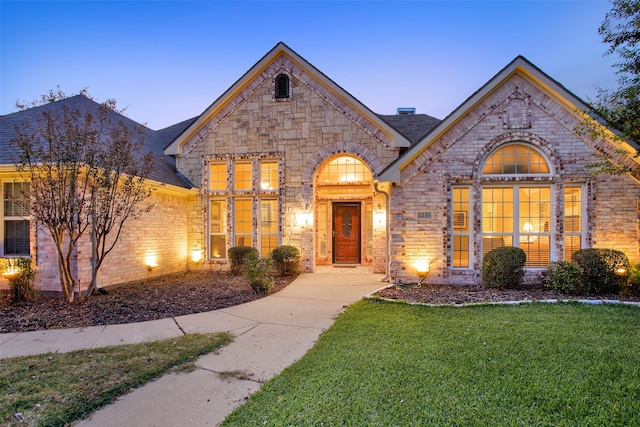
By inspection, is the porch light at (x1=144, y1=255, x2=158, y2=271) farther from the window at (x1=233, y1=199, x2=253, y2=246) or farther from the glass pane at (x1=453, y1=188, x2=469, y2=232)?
the glass pane at (x1=453, y1=188, x2=469, y2=232)

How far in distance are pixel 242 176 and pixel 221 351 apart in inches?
324

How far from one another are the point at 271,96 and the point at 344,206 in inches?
197

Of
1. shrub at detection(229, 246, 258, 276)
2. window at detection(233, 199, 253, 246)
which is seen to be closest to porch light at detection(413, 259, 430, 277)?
shrub at detection(229, 246, 258, 276)

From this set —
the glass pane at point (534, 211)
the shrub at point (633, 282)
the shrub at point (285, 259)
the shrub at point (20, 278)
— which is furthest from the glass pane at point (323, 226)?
the shrub at point (633, 282)

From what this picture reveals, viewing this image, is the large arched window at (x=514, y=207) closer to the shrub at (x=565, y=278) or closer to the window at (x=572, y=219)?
the window at (x=572, y=219)

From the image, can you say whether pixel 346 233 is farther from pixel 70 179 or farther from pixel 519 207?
pixel 70 179

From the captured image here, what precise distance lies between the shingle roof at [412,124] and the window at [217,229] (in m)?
6.89

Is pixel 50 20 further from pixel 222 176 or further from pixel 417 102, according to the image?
pixel 417 102

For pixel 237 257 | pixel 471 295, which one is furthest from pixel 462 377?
pixel 237 257

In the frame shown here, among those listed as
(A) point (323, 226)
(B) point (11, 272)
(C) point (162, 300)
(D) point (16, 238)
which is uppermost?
(A) point (323, 226)

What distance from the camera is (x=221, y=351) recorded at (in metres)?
4.34

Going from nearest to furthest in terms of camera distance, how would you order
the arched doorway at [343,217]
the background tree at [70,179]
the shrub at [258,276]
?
1. the background tree at [70,179]
2. the shrub at [258,276]
3. the arched doorway at [343,217]

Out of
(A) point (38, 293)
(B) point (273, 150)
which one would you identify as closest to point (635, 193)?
(B) point (273, 150)

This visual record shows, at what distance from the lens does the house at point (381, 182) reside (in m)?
8.47
